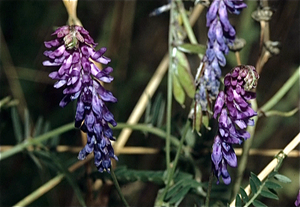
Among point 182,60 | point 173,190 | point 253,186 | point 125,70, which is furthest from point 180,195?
point 125,70

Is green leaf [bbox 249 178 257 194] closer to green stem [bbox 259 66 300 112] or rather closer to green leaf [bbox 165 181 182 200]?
green leaf [bbox 165 181 182 200]

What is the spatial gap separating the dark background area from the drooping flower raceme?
1001 mm

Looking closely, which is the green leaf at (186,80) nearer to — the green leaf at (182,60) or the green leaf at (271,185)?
the green leaf at (182,60)

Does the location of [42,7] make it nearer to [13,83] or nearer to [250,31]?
[13,83]

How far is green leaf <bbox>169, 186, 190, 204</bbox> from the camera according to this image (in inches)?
52.9

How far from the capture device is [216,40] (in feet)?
3.94

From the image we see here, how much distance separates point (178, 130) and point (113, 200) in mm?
405

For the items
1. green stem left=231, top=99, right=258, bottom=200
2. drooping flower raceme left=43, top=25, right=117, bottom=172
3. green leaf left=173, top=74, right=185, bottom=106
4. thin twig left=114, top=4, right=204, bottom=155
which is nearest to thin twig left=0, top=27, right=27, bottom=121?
thin twig left=114, top=4, right=204, bottom=155

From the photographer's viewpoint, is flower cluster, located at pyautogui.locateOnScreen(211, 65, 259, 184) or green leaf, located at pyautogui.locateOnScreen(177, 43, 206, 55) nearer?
flower cluster, located at pyautogui.locateOnScreen(211, 65, 259, 184)

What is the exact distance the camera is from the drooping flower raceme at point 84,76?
100 centimetres

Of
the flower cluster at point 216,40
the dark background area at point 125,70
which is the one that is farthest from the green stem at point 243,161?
the dark background area at point 125,70

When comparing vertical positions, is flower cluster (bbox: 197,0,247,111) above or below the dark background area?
above

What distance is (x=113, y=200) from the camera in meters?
1.83

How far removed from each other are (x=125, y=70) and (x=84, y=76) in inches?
63.1
